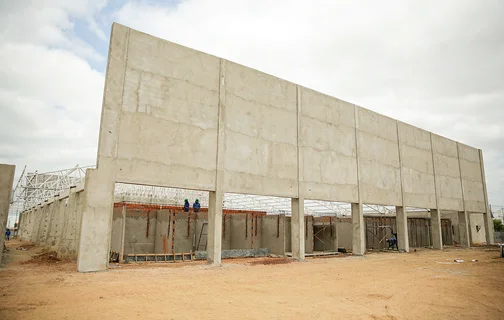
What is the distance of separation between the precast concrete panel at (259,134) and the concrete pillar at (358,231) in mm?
5877

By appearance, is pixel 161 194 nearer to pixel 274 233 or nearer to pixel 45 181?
pixel 45 181

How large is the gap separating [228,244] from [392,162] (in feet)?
45.0

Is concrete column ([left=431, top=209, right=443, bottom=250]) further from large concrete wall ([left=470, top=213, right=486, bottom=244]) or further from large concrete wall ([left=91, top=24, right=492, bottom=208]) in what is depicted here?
large concrete wall ([left=470, top=213, right=486, bottom=244])

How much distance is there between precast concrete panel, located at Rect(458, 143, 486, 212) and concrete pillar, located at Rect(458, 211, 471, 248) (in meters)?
0.82

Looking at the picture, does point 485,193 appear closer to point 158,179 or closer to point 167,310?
point 158,179

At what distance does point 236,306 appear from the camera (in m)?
7.36

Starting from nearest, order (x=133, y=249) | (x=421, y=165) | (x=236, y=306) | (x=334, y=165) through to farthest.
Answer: (x=236, y=306), (x=133, y=249), (x=334, y=165), (x=421, y=165)

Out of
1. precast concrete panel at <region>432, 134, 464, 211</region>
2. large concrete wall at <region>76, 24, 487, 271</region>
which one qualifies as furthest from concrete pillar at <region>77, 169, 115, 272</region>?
precast concrete panel at <region>432, 134, 464, 211</region>

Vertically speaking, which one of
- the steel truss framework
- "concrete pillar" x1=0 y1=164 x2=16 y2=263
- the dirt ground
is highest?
the steel truss framework

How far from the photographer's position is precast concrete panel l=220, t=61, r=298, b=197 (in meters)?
16.6

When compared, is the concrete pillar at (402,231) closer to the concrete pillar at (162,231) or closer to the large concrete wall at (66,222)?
the concrete pillar at (162,231)

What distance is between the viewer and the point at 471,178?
34062 mm

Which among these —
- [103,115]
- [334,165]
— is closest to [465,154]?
[334,165]

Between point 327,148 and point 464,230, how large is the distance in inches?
789
